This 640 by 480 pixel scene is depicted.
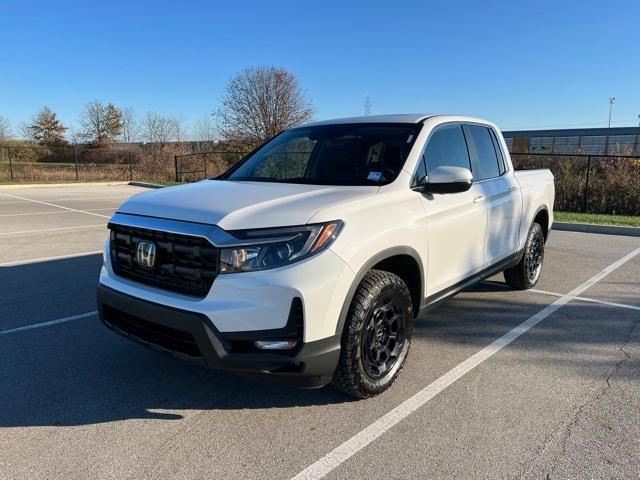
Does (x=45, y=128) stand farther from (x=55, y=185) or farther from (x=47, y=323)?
(x=47, y=323)

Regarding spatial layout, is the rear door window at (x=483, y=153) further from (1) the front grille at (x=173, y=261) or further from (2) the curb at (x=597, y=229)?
(2) the curb at (x=597, y=229)

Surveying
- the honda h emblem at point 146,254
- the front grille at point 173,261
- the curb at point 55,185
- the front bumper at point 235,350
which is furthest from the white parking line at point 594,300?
the curb at point 55,185

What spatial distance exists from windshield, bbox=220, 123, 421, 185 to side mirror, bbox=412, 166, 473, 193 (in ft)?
0.85

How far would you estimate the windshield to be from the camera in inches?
148

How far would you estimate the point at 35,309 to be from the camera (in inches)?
202

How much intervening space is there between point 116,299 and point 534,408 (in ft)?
8.98

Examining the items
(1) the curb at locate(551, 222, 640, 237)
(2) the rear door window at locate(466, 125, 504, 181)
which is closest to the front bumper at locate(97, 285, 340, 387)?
(2) the rear door window at locate(466, 125, 504, 181)

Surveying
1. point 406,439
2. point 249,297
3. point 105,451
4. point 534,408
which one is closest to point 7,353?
point 105,451

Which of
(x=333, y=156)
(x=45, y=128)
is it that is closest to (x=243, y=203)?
(x=333, y=156)

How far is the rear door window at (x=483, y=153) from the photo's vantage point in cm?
464

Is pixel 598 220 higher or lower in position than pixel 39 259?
higher

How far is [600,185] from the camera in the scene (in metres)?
13.7

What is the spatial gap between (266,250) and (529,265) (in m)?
4.06

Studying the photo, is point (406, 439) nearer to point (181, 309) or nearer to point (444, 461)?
point (444, 461)
